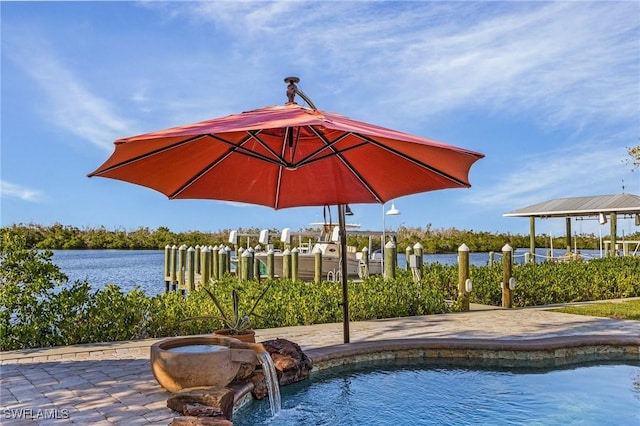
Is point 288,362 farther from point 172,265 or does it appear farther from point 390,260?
point 172,265

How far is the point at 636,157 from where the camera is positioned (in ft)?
71.7

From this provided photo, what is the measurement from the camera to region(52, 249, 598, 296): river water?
18125 millimetres

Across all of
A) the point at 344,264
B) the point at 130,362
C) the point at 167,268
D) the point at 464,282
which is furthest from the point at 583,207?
the point at 130,362

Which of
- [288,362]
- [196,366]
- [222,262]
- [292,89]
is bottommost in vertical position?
[288,362]

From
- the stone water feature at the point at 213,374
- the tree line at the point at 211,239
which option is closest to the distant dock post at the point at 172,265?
the tree line at the point at 211,239

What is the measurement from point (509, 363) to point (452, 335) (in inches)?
42.8

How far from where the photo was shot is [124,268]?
24078 mm

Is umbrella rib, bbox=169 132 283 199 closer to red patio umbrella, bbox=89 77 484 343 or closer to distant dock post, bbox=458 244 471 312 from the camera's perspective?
red patio umbrella, bbox=89 77 484 343

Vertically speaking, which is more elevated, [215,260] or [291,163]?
[291,163]

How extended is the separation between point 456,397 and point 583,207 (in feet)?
→ 60.2

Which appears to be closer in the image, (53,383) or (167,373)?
(167,373)

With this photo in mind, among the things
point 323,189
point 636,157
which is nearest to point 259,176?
point 323,189

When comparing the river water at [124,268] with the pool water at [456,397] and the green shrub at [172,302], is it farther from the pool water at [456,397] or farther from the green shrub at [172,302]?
the pool water at [456,397]

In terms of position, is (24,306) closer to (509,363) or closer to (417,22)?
(509,363)
